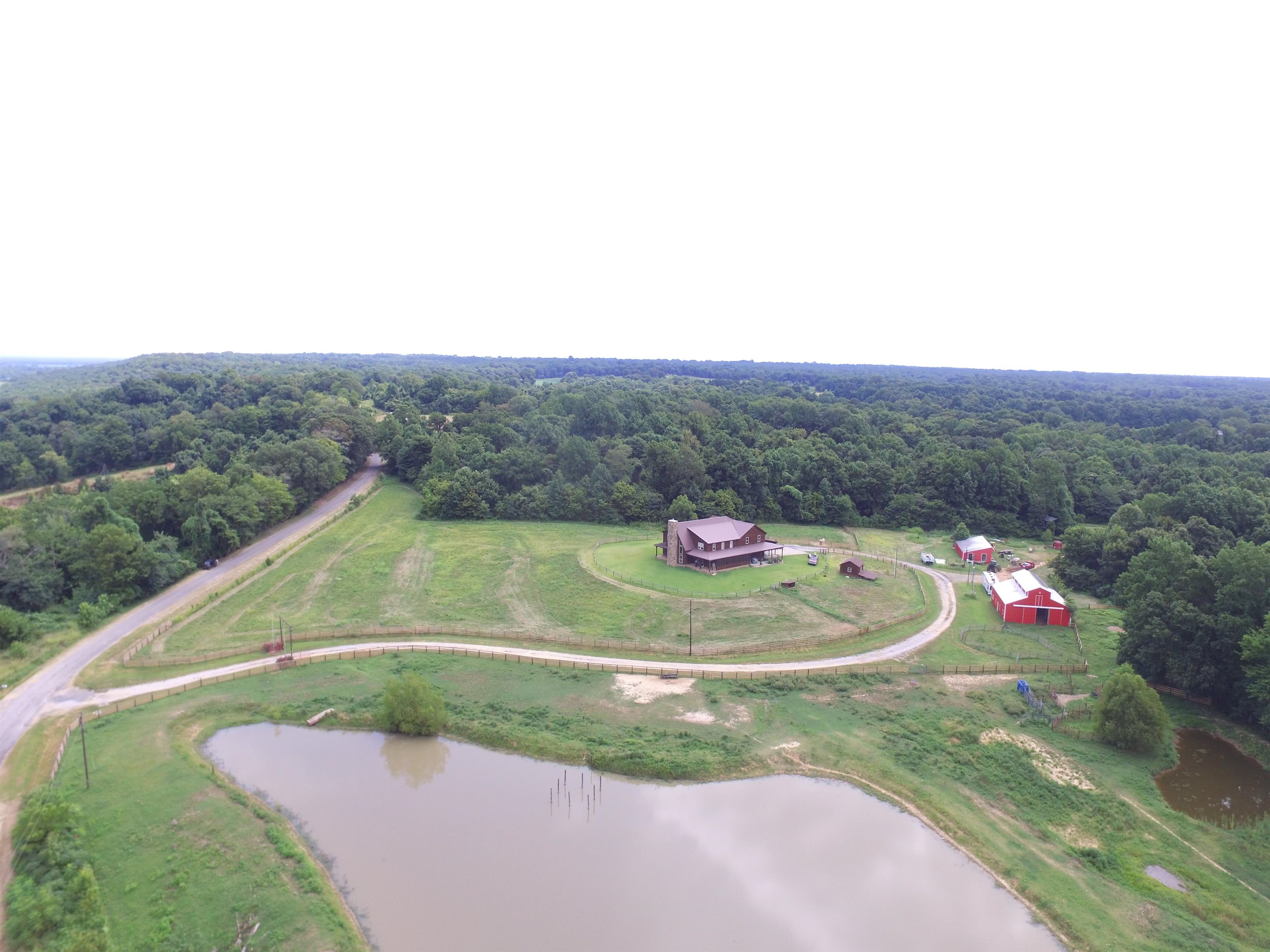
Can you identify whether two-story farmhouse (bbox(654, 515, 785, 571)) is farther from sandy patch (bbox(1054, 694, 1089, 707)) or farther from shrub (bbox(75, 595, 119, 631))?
shrub (bbox(75, 595, 119, 631))

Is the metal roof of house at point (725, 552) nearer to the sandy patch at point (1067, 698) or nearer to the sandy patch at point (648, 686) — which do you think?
the sandy patch at point (648, 686)

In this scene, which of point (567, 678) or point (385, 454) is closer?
point (567, 678)

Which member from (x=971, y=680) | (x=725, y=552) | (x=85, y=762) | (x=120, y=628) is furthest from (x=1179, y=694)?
(x=120, y=628)

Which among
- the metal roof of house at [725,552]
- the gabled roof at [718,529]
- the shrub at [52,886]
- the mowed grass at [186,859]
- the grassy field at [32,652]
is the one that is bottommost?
the mowed grass at [186,859]

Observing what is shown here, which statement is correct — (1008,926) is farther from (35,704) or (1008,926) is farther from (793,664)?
(35,704)

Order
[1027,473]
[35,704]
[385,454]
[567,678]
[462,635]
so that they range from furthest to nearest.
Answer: [385,454]
[1027,473]
[462,635]
[567,678]
[35,704]

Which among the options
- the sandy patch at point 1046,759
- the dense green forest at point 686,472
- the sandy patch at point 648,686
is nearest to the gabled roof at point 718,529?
the dense green forest at point 686,472

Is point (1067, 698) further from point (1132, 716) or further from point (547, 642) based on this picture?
point (547, 642)

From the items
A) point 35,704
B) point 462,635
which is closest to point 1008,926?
point 462,635
